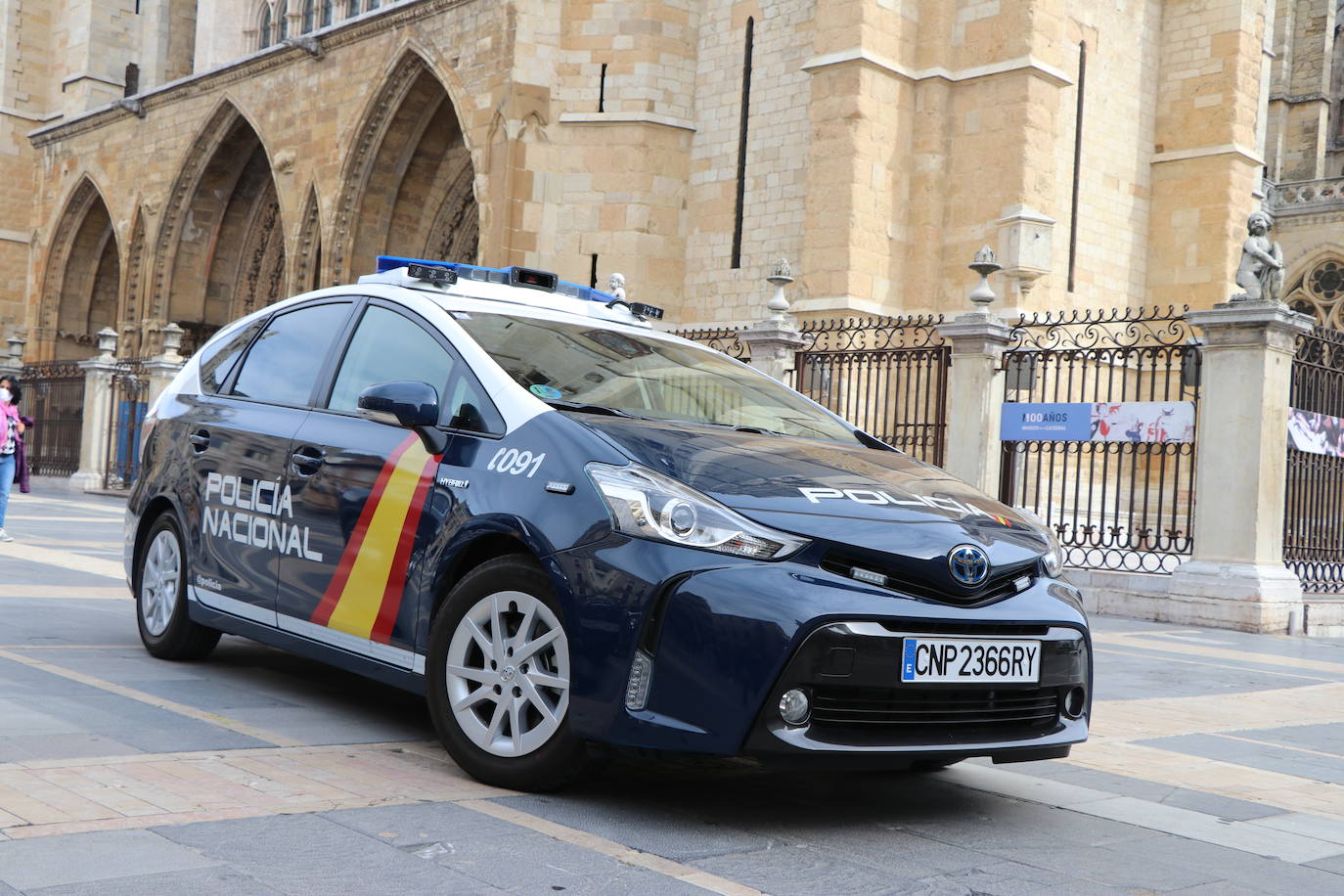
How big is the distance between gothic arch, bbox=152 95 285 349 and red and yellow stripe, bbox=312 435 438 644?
2844 cm

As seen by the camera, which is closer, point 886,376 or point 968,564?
point 968,564

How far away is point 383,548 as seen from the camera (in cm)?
439

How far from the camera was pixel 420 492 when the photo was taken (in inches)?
169

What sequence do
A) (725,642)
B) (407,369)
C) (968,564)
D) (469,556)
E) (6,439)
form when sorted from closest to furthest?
(725,642), (968,564), (469,556), (407,369), (6,439)

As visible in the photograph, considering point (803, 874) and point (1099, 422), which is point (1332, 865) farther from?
point (1099, 422)

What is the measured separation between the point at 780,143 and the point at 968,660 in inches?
697

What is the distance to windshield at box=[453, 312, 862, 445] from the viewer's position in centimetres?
441

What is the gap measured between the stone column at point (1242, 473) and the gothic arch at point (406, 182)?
1654 cm

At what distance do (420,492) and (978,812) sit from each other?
2.01 m

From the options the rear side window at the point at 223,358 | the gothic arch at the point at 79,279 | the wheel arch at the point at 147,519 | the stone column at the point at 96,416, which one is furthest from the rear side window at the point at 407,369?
the gothic arch at the point at 79,279

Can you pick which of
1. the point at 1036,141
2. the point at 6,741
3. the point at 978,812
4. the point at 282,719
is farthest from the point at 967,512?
the point at 1036,141

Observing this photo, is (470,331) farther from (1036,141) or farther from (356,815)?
(1036,141)

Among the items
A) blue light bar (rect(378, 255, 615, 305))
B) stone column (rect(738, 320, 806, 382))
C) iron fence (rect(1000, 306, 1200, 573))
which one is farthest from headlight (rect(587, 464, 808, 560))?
stone column (rect(738, 320, 806, 382))

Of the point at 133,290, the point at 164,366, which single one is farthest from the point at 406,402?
the point at 133,290
